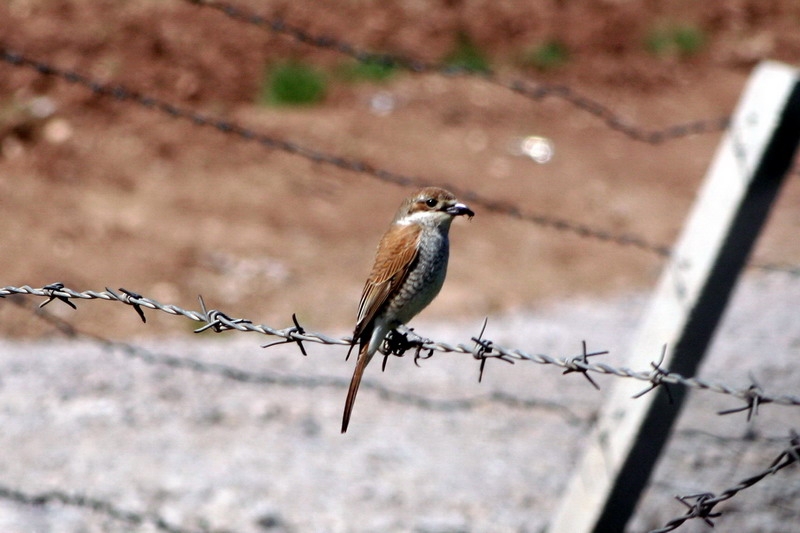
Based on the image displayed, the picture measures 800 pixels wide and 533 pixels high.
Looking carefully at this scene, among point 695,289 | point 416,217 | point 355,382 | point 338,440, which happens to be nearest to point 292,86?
point 338,440

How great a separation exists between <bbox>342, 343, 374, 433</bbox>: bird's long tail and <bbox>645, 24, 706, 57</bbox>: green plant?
13287 mm

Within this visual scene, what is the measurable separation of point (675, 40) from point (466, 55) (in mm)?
3712

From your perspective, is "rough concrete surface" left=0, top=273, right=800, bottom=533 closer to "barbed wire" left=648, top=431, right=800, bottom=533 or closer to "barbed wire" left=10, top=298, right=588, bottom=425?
"barbed wire" left=10, top=298, right=588, bottom=425

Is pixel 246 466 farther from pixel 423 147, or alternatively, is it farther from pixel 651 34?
pixel 651 34

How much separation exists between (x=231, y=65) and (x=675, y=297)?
10.5 m

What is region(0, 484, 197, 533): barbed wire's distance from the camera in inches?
199

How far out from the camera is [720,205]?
155 inches

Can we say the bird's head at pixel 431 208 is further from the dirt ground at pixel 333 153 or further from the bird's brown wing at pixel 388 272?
the dirt ground at pixel 333 153

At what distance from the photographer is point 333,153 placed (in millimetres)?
12047

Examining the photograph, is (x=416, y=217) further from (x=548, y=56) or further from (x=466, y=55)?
(x=548, y=56)

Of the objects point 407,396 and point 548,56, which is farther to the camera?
point 548,56

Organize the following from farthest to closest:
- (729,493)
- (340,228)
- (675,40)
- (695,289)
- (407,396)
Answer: (675,40)
(340,228)
(407,396)
(695,289)
(729,493)

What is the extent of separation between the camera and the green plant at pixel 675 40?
16219mm

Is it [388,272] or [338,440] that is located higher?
[338,440]
